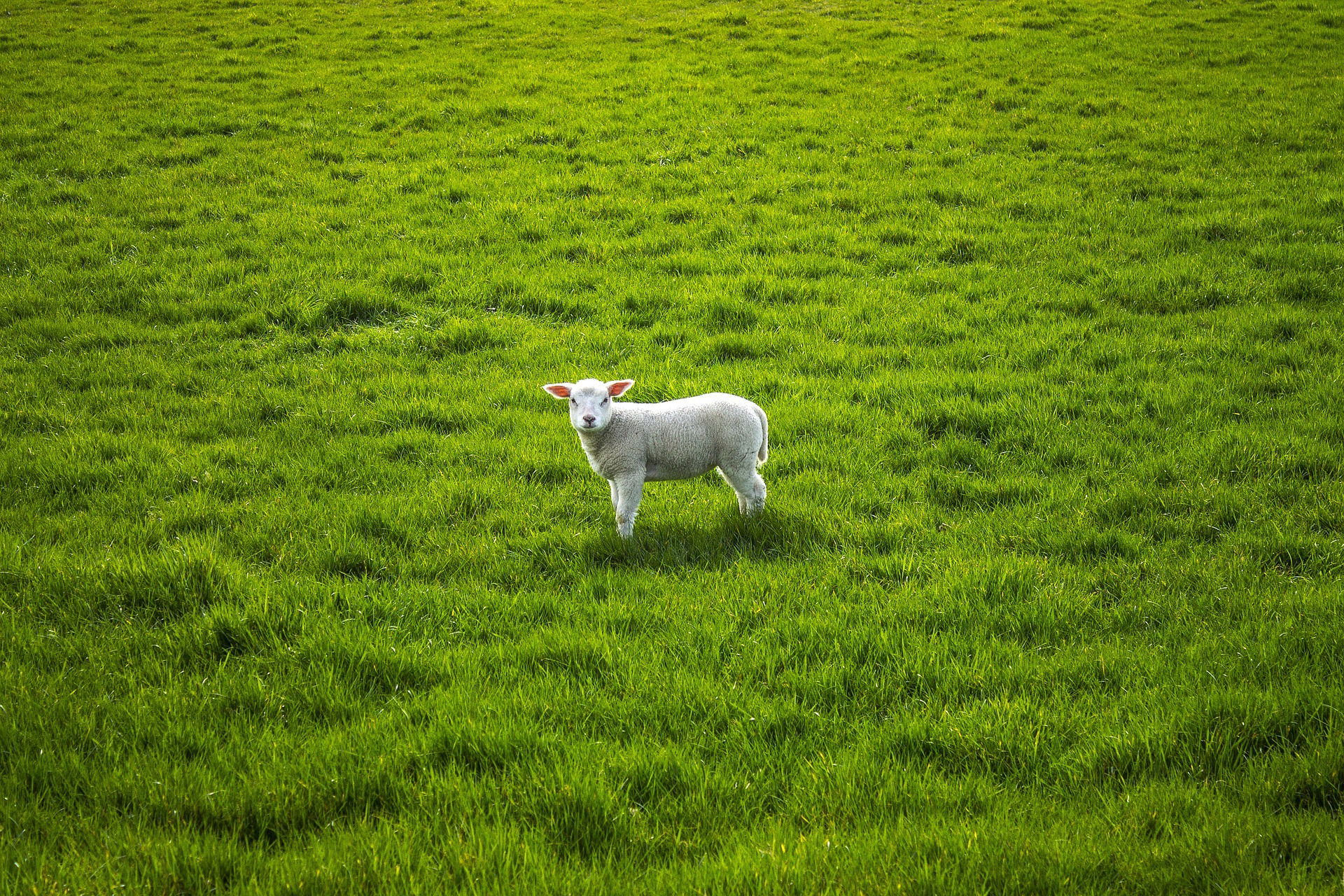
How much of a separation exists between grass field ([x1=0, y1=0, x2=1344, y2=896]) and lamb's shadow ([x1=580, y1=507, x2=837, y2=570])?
3 centimetres

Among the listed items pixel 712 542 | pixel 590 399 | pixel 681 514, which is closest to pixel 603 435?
pixel 590 399

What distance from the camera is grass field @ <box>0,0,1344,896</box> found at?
3.64 meters

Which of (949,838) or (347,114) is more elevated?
(347,114)

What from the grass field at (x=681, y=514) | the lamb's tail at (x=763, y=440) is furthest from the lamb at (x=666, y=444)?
the grass field at (x=681, y=514)

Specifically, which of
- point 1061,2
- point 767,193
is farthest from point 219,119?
point 1061,2

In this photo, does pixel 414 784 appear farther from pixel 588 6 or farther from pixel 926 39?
pixel 588 6

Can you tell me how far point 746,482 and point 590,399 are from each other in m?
1.23

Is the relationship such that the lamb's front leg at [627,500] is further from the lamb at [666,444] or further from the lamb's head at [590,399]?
the lamb's head at [590,399]

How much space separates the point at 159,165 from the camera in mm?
15578

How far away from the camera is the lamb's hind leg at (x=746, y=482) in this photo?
622cm

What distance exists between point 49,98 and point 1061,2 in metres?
24.6

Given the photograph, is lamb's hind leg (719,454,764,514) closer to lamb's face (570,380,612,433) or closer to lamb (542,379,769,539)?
lamb (542,379,769,539)

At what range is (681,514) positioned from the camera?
6.60 meters

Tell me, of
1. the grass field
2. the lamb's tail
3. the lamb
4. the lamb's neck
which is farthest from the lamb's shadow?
the lamb's neck
